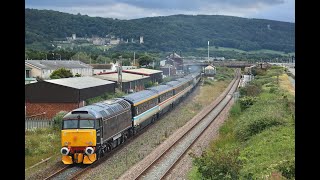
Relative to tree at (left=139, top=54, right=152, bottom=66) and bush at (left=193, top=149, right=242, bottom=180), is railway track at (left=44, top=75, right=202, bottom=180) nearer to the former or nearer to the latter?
bush at (left=193, top=149, right=242, bottom=180)

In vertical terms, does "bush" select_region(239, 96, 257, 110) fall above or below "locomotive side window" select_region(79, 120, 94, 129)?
below

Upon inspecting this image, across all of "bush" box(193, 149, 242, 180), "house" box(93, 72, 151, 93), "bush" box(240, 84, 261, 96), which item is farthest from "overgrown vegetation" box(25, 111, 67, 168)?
"house" box(93, 72, 151, 93)

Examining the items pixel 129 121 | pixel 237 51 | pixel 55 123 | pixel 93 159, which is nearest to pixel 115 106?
pixel 129 121

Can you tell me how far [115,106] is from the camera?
25.5 m

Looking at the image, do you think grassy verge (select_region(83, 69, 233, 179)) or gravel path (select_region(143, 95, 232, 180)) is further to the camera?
grassy verge (select_region(83, 69, 233, 179))

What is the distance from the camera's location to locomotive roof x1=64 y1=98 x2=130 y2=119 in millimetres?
21188

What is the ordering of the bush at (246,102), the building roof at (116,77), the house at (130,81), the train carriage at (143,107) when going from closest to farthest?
the train carriage at (143,107), the bush at (246,102), the house at (130,81), the building roof at (116,77)

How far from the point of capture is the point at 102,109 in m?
22.8

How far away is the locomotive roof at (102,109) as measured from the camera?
834 inches

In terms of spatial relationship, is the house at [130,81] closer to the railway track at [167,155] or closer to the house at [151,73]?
the house at [151,73]

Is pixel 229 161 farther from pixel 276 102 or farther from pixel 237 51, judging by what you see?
pixel 237 51

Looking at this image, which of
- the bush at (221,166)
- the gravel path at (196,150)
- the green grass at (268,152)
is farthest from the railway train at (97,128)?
the bush at (221,166)
